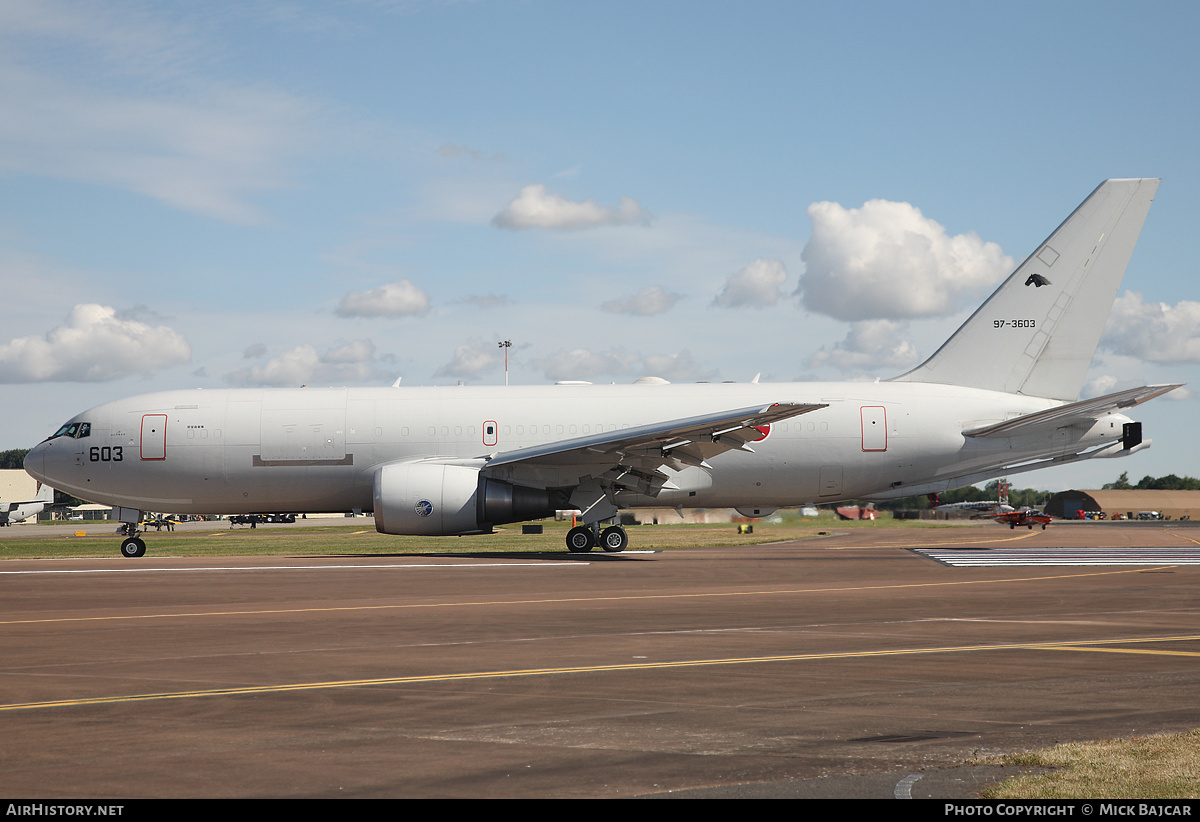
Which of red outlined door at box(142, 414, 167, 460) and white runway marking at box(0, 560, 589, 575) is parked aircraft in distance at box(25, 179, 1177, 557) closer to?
red outlined door at box(142, 414, 167, 460)

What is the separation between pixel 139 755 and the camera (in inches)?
228

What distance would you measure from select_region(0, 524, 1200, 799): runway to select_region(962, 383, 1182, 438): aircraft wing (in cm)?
764

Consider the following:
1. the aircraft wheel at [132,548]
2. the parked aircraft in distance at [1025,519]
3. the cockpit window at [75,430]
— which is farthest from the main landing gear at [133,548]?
the parked aircraft in distance at [1025,519]

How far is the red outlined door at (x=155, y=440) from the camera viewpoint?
27500 mm

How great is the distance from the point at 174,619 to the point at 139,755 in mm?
8073

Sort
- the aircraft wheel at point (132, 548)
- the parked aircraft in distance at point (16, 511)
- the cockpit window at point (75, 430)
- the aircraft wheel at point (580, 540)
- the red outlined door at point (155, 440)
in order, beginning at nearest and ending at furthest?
1. the aircraft wheel at point (580, 540)
2. the aircraft wheel at point (132, 548)
3. the red outlined door at point (155, 440)
4. the cockpit window at point (75, 430)
5. the parked aircraft in distance at point (16, 511)

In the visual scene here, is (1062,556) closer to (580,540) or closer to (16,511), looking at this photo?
(580,540)

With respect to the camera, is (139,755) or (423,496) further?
(423,496)

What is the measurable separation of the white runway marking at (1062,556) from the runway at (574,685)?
5694mm

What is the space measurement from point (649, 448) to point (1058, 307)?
1218 cm

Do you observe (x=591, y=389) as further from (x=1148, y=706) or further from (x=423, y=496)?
(x=1148, y=706)

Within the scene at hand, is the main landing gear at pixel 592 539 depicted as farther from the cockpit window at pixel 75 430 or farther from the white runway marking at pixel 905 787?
the white runway marking at pixel 905 787

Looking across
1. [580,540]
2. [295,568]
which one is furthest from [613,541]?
[295,568]
